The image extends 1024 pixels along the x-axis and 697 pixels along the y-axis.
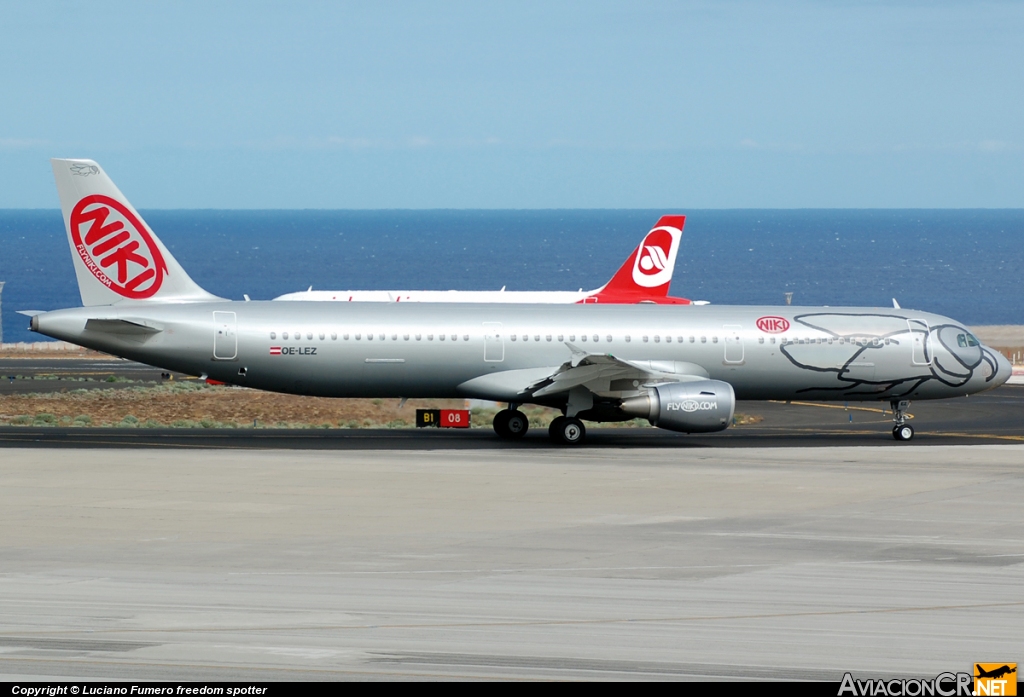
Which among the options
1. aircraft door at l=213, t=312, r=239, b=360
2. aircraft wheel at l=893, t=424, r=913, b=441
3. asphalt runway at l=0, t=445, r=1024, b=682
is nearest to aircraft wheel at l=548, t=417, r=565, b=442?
asphalt runway at l=0, t=445, r=1024, b=682

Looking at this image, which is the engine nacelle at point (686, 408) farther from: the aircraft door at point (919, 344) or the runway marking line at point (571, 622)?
the runway marking line at point (571, 622)

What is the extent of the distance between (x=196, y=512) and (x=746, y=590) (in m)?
10.4

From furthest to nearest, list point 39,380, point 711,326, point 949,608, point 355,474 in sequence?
point 39,380
point 711,326
point 355,474
point 949,608

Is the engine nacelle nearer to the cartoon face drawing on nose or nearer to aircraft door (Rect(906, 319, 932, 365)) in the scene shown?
the cartoon face drawing on nose

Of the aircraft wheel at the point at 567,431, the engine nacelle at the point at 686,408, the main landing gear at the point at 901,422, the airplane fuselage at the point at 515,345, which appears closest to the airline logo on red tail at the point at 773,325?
the airplane fuselage at the point at 515,345

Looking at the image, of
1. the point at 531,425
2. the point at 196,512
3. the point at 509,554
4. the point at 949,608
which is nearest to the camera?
the point at 949,608

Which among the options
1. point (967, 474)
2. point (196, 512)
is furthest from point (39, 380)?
point (967, 474)

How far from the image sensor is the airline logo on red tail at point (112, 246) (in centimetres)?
3547

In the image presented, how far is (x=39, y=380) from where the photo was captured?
56750mm

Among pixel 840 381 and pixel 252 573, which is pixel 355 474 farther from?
pixel 840 381

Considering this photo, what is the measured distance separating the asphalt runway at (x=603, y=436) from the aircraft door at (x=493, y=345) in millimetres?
2251

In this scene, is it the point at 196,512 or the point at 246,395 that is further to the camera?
the point at 246,395

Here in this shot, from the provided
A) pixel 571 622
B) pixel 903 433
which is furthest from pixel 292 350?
pixel 571 622

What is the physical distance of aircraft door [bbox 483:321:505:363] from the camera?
35.9 meters
